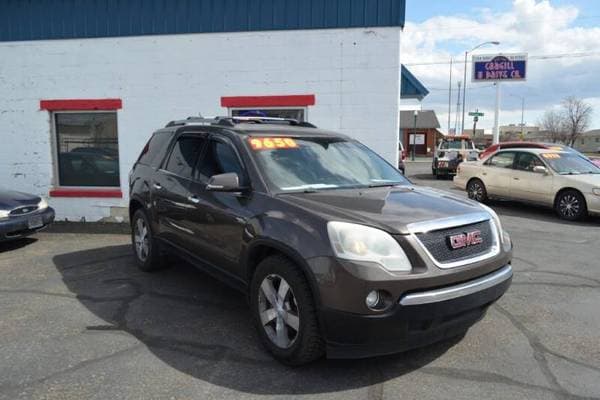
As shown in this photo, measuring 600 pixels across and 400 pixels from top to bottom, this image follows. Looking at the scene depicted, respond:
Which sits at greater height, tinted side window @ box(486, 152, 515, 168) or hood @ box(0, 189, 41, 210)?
tinted side window @ box(486, 152, 515, 168)

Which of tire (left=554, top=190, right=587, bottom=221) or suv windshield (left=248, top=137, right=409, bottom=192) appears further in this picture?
tire (left=554, top=190, right=587, bottom=221)

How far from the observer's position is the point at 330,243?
3.27 metres

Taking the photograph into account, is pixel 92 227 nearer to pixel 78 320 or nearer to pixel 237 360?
pixel 78 320

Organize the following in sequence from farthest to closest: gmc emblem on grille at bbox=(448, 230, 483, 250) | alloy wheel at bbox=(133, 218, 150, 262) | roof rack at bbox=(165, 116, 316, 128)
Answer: alloy wheel at bbox=(133, 218, 150, 262), roof rack at bbox=(165, 116, 316, 128), gmc emblem on grille at bbox=(448, 230, 483, 250)

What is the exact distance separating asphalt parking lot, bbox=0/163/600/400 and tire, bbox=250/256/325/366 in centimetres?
17

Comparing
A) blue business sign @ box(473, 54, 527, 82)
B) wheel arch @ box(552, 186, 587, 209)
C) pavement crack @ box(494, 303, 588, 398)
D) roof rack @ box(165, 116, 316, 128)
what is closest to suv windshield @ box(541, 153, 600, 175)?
wheel arch @ box(552, 186, 587, 209)

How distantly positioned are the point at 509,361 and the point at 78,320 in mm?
3747

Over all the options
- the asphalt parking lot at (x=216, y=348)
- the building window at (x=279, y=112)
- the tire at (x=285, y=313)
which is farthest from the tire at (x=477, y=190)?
the tire at (x=285, y=313)

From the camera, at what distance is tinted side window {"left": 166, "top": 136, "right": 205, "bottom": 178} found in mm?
5133

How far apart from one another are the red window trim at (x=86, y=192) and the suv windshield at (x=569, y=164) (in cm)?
929

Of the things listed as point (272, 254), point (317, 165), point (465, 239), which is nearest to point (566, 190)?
point (317, 165)

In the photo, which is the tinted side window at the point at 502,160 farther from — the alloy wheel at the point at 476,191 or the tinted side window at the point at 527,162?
the alloy wheel at the point at 476,191

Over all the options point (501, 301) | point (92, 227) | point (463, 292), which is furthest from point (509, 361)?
point (92, 227)

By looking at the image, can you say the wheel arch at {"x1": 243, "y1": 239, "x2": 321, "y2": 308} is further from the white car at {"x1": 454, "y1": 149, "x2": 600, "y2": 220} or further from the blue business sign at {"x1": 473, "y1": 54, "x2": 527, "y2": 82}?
the blue business sign at {"x1": 473, "y1": 54, "x2": 527, "y2": 82}
